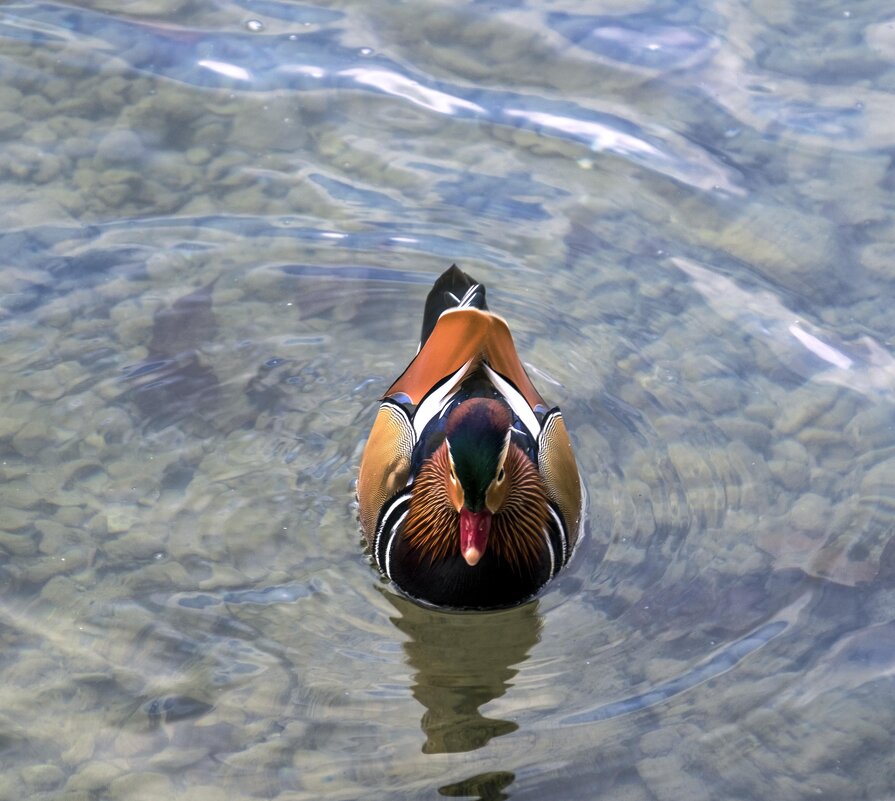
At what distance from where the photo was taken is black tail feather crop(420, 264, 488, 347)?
6.80 meters

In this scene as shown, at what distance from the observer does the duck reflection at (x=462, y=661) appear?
5.74 metres

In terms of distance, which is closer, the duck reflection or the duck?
the duck reflection

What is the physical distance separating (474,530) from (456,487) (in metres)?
0.20

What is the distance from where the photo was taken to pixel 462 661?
6070 mm

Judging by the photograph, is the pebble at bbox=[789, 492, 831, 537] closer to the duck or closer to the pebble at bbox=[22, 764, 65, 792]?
the duck

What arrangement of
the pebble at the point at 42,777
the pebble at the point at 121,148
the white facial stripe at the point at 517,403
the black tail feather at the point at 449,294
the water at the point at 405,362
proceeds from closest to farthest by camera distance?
the pebble at the point at 42,777 < the water at the point at 405,362 < the white facial stripe at the point at 517,403 < the black tail feather at the point at 449,294 < the pebble at the point at 121,148

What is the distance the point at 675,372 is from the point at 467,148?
85.1 inches

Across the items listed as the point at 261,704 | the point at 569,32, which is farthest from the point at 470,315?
the point at 569,32

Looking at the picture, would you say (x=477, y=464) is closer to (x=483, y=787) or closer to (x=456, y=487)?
(x=456, y=487)

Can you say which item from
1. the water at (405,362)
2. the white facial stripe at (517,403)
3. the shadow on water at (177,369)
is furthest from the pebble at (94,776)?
the white facial stripe at (517,403)

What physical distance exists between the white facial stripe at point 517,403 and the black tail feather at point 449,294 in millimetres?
444

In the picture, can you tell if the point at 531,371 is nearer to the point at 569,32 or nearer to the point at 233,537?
the point at 233,537

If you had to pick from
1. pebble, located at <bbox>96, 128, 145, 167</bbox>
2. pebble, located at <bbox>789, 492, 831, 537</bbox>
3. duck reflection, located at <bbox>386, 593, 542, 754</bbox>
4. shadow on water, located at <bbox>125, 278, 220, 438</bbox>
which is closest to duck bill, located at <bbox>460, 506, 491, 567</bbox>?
duck reflection, located at <bbox>386, 593, 542, 754</bbox>

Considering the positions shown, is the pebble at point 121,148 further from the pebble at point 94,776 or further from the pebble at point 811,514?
the pebble at point 811,514
